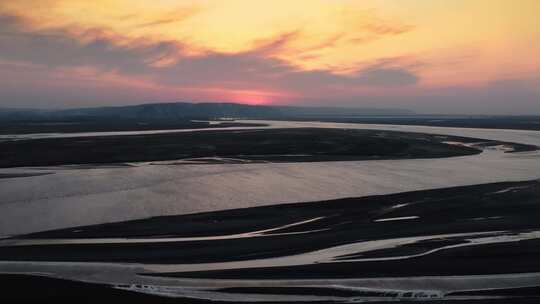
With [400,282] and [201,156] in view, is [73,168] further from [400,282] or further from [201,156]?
[400,282]

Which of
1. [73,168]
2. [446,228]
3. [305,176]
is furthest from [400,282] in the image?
[73,168]

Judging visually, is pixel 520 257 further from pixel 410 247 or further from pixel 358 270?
pixel 358 270

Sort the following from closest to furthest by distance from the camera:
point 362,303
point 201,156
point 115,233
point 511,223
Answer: point 362,303
point 115,233
point 511,223
point 201,156

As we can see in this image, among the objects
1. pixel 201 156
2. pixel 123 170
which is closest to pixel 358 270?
pixel 123 170

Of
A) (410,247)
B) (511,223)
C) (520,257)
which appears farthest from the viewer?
(511,223)

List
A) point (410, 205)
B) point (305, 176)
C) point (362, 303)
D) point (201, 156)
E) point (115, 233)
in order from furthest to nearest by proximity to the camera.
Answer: point (201, 156)
point (305, 176)
point (410, 205)
point (115, 233)
point (362, 303)

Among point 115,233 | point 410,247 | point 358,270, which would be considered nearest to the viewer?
point 358,270

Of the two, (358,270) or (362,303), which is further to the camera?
(358,270)

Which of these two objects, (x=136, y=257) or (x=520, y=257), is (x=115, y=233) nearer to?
(x=136, y=257)

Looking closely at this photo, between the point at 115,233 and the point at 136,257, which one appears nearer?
the point at 136,257
